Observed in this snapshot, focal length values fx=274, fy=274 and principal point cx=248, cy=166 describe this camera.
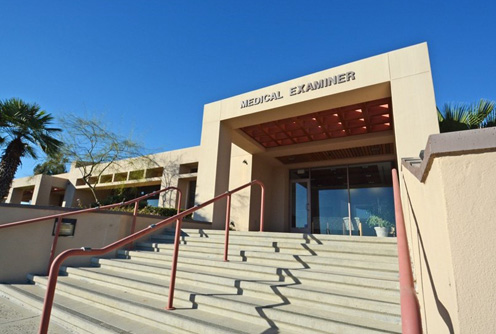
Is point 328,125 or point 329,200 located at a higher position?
point 328,125

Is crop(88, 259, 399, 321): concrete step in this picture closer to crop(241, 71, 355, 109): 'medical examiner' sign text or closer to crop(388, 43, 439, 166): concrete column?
crop(388, 43, 439, 166): concrete column

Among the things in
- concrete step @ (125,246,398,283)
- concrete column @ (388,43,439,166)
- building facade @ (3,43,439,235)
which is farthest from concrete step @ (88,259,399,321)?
building facade @ (3,43,439,235)

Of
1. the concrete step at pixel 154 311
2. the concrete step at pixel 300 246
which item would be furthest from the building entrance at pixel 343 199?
the concrete step at pixel 154 311

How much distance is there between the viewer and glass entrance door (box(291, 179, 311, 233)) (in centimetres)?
1181

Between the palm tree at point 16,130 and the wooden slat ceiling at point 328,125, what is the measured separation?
8570 mm

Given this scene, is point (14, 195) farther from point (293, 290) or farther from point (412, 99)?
point (412, 99)

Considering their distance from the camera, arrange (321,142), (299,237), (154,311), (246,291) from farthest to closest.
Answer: (321,142) → (299,237) → (246,291) → (154,311)

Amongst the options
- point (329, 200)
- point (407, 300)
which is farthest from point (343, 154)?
point (407, 300)

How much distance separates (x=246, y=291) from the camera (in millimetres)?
3385

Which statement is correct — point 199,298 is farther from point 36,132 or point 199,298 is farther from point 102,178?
point 102,178

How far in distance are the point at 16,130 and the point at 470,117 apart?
15.9 metres

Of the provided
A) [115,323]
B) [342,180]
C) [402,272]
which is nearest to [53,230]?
[115,323]

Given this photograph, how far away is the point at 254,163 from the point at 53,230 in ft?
25.1

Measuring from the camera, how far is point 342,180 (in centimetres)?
1150
